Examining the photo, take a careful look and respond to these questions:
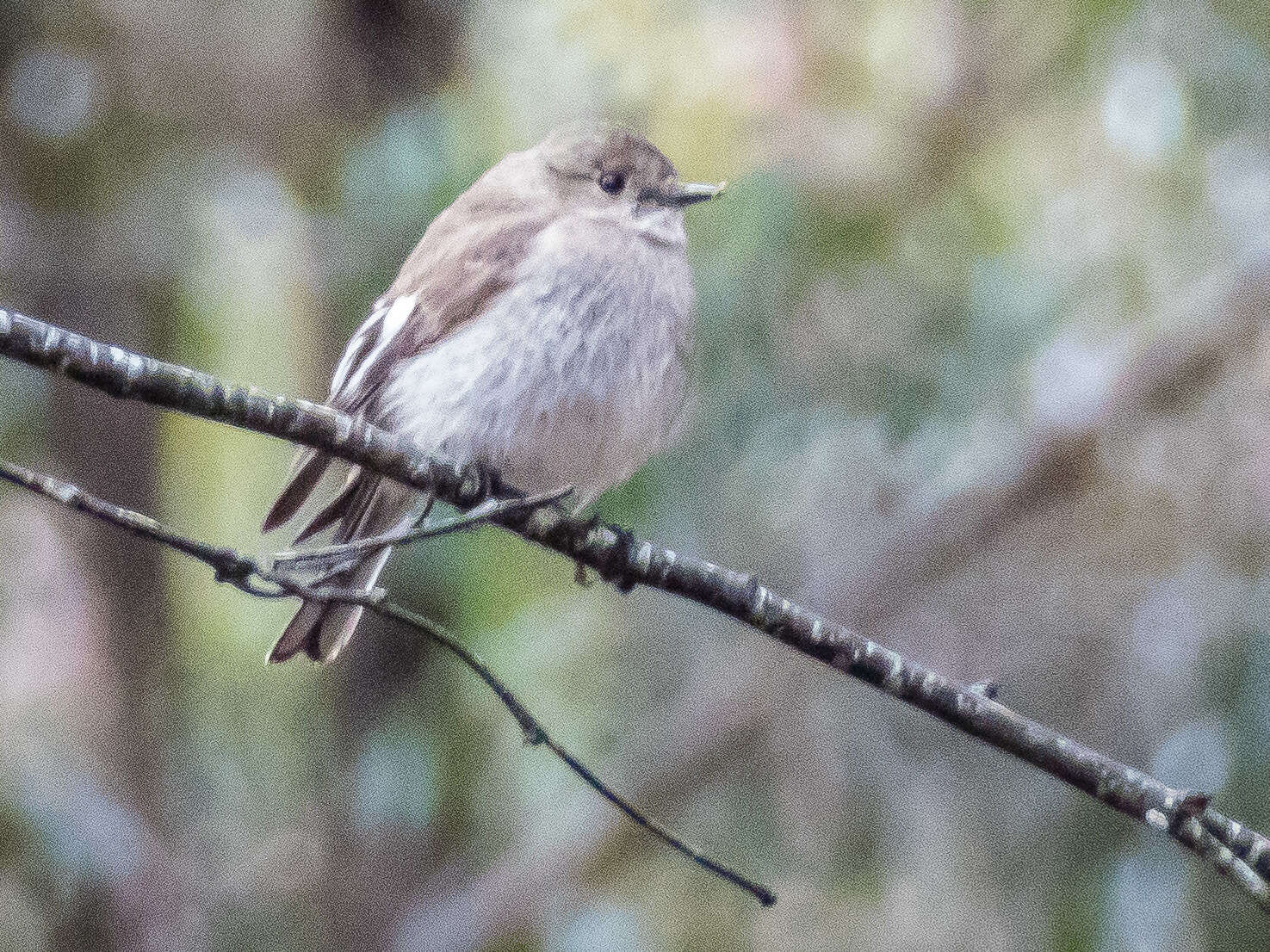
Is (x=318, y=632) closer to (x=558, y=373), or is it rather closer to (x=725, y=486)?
(x=558, y=373)

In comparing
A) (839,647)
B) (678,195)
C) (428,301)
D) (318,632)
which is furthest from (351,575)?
(839,647)

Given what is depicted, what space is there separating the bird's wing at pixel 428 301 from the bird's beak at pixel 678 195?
226 millimetres

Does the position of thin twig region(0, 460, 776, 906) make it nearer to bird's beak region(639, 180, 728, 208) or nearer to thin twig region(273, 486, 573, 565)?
thin twig region(273, 486, 573, 565)

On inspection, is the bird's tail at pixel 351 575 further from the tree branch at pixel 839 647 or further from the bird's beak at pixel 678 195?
the bird's beak at pixel 678 195

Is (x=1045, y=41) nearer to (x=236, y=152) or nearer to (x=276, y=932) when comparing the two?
(x=236, y=152)

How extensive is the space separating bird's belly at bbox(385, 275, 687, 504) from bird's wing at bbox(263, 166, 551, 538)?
4 cm

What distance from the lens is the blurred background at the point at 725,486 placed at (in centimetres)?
398

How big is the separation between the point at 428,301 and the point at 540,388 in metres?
0.29

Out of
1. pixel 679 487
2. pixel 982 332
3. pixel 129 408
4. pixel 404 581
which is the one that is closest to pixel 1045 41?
pixel 982 332

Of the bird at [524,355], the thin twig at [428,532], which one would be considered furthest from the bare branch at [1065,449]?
the thin twig at [428,532]

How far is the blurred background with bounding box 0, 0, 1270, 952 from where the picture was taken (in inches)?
157

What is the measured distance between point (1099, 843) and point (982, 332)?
4.16ft

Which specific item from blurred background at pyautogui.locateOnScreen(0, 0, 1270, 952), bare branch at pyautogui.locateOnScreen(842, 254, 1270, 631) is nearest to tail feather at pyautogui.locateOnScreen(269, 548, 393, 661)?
blurred background at pyautogui.locateOnScreen(0, 0, 1270, 952)

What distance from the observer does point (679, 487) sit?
399 centimetres
